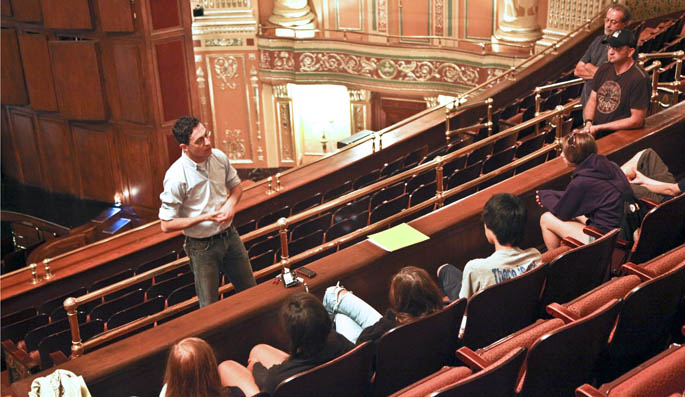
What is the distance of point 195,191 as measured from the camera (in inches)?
135

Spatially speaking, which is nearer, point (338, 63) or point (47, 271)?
point (47, 271)

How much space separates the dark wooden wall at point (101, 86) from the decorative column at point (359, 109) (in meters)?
3.27

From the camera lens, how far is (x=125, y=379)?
2.78 meters

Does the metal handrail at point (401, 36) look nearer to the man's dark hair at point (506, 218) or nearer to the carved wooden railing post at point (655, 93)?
the carved wooden railing post at point (655, 93)

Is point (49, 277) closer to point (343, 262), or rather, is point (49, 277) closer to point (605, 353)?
point (343, 262)

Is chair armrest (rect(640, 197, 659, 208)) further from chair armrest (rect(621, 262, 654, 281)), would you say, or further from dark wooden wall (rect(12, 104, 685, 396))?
chair armrest (rect(621, 262, 654, 281))

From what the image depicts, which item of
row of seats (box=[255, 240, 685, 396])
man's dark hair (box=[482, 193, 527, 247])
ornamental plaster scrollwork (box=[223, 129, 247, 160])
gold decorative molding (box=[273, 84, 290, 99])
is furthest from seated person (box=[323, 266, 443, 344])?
ornamental plaster scrollwork (box=[223, 129, 247, 160])

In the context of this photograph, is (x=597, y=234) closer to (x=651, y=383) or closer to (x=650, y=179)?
(x=650, y=179)

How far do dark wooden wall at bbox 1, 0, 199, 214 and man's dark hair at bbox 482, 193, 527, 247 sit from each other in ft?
19.8

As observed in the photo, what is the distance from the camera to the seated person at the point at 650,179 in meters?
3.58

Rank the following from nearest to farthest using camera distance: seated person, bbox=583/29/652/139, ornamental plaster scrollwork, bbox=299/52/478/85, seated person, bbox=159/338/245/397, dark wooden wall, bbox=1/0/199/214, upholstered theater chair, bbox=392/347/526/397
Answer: upholstered theater chair, bbox=392/347/526/397
seated person, bbox=159/338/245/397
seated person, bbox=583/29/652/139
dark wooden wall, bbox=1/0/199/214
ornamental plaster scrollwork, bbox=299/52/478/85

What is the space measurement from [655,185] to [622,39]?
0.89 meters

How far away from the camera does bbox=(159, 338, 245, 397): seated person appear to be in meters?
2.24

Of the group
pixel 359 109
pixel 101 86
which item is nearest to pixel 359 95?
pixel 359 109
